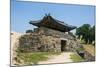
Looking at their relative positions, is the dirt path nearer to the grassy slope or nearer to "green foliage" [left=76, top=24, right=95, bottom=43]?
the grassy slope

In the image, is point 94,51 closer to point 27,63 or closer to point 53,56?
point 53,56

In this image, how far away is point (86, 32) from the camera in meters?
2.65

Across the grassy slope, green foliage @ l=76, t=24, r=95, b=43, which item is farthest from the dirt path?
green foliage @ l=76, t=24, r=95, b=43

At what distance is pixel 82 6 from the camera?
2641 millimetres

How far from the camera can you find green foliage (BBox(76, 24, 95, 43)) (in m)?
2.62

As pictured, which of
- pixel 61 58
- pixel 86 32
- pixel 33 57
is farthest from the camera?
pixel 86 32

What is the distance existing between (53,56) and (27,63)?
33cm

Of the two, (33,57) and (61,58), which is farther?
(61,58)

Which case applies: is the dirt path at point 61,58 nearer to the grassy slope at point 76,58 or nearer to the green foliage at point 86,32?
the grassy slope at point 76,58

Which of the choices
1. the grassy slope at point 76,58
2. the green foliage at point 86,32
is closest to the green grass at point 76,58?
the grassy slope at point 76,58

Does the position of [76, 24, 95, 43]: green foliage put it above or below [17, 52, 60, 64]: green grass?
above

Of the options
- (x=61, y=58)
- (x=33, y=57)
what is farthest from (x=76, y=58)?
(x=33, y=57)

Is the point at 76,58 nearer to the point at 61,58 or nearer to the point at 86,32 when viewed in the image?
the point at 61,58
